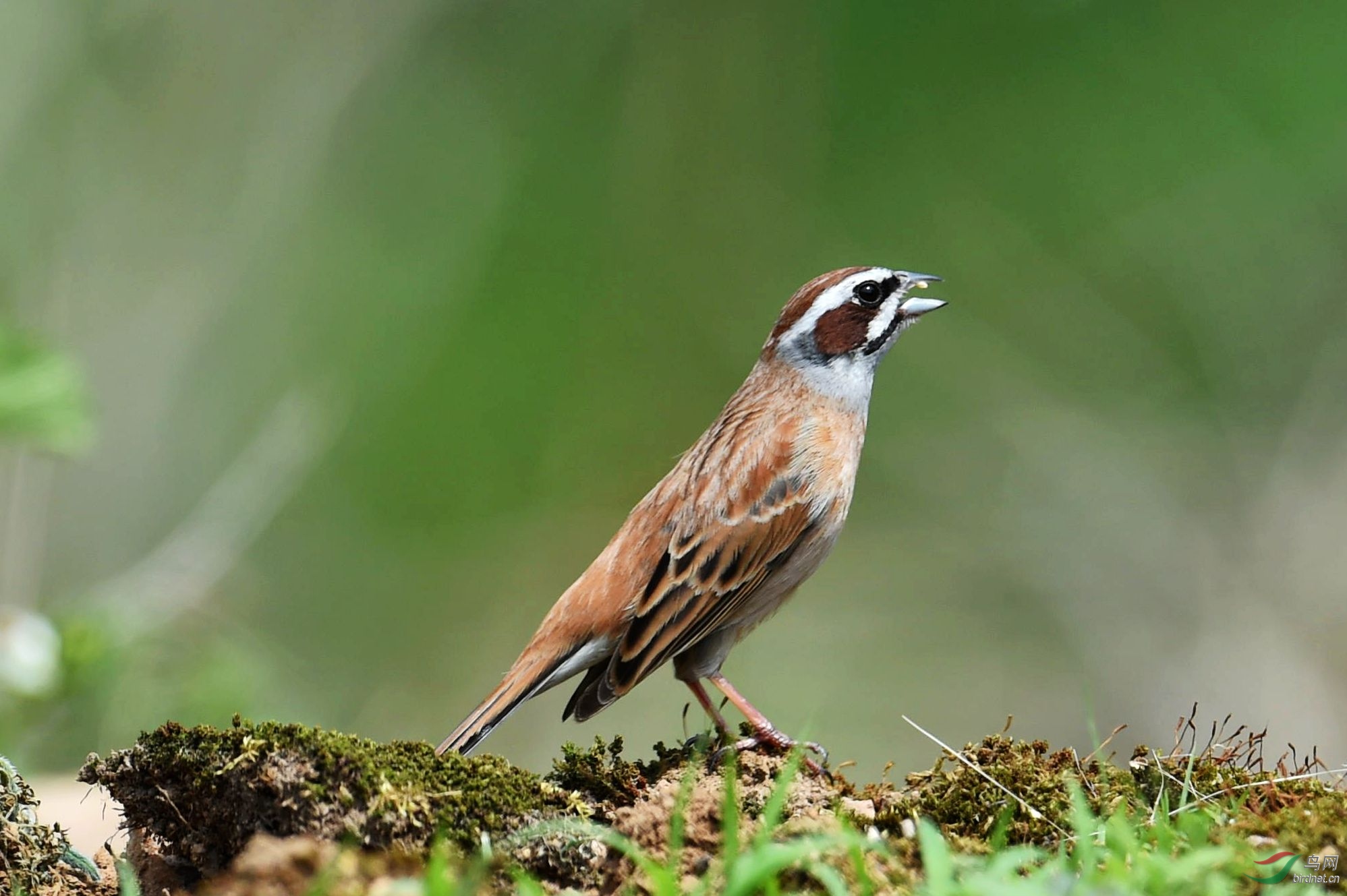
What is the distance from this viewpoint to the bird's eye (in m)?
6.62

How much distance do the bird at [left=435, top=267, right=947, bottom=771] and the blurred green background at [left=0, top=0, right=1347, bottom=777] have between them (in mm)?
5770

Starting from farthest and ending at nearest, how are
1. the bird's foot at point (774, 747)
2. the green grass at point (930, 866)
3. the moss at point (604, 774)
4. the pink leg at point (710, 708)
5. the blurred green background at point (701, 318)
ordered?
1. the blurred green background at point (701, 318)
2. the pink leg at point (710, 708)
3. the bird's foot at point (774, 747)
4. the moss at point (604, 774)
5. the green grass at point (930, 866)

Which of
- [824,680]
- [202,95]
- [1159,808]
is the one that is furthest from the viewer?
[202,95]

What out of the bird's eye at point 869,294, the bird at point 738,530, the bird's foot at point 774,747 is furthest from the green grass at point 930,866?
the bird's eye at point 869,294

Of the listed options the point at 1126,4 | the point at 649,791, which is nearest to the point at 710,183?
the point at 1126,4

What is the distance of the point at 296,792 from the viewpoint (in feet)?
13.2

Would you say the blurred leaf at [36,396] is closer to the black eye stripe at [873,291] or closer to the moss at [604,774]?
the moss at [604,774]

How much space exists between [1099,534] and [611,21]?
7.92 metres

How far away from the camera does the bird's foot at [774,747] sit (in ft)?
16.5

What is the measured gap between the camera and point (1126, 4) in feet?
51.8

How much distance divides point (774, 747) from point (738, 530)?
0.92 meters

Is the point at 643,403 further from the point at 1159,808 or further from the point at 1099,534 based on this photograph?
the point at 1159,808

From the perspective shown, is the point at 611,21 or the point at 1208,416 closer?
the point at 1208,416

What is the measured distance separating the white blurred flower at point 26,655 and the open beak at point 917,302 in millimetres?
A: 4303
